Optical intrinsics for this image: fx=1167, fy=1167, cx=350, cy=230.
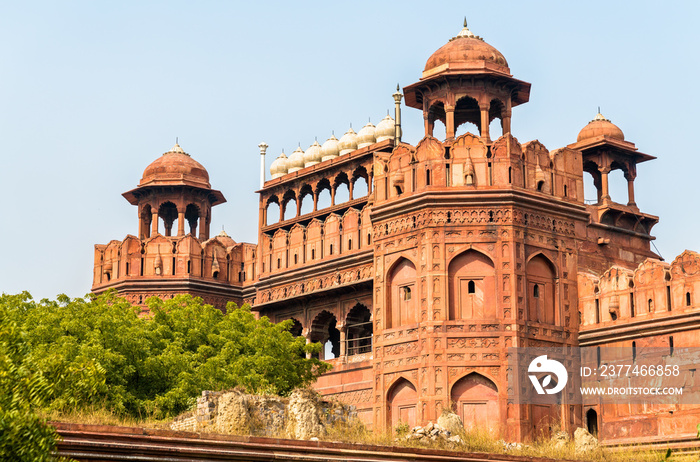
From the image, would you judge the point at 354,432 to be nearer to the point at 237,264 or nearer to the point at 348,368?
the point at 348,368

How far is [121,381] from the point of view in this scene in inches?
976

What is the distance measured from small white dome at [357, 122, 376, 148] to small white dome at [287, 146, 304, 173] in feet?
9.07

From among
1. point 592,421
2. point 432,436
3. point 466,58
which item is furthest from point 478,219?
point 432,436

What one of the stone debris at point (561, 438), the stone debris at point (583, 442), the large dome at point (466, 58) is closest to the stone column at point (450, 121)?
the large dome at point (466, 58)

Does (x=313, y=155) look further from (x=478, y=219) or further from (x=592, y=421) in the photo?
(x=592, y=421)

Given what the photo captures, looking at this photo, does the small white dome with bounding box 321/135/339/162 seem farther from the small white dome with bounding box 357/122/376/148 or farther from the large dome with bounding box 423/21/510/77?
the large dome with bounding box 423/21/510/77

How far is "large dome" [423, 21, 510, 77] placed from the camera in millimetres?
27156

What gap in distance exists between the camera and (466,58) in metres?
27.2

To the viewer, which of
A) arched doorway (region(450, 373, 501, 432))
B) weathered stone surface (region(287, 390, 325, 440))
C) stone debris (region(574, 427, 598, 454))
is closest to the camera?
weathered stone surface (region(287, 390, 325, 440))

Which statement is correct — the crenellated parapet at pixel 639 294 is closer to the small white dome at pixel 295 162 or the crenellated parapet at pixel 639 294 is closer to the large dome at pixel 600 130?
the large dome at pixel 600 130

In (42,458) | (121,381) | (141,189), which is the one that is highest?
(141,189)

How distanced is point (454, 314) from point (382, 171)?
3.96 m

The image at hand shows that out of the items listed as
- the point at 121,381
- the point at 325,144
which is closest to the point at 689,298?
the point at 121,381

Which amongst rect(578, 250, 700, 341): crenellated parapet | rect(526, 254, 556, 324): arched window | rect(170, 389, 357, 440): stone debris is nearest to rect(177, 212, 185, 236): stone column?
rect(526, 254, 556, 324): arched window
